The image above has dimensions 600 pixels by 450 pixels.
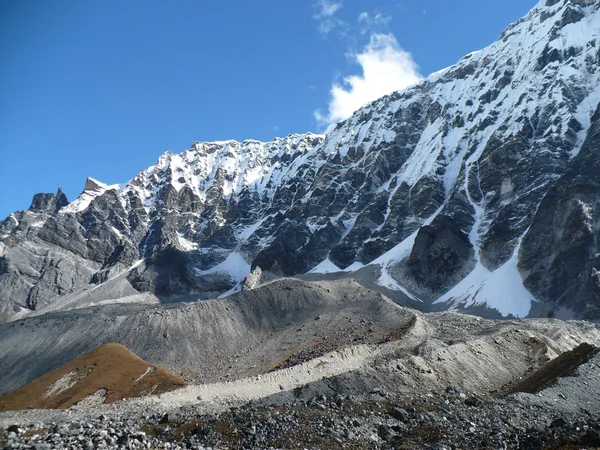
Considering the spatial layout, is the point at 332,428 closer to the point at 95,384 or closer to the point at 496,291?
the point at 95,384

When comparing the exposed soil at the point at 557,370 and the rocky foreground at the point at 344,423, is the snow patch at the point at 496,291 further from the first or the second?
the rocky foreground at the point at 344,423

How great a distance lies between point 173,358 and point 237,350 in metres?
10.1

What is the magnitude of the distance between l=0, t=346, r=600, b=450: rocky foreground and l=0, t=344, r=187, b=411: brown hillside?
15.0 metres

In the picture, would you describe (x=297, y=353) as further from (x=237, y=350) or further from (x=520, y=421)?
(x=520, y=421)

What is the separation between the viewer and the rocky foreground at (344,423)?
25.5m

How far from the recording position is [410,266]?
164625 mm

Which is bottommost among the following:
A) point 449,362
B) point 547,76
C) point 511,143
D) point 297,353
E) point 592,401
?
point 592,401

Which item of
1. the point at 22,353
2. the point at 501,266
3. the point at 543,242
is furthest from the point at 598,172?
the point at 22,353

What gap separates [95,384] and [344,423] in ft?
118

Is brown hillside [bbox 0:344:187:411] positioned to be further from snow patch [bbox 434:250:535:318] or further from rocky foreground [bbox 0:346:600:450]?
snow patch [bbox 434:250:535:318]

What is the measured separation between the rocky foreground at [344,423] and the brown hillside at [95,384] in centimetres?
1504

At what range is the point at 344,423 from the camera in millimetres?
29781

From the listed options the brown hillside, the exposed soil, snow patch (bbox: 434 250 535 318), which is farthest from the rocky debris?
snow patch (bbox: 434 250 535 318)

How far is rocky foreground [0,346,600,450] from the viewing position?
83.8ft
